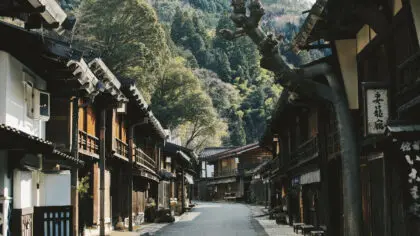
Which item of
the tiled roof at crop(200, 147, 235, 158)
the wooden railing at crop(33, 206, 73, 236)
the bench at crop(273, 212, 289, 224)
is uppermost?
the tiled roof at crop(200, 147, 235, 158)

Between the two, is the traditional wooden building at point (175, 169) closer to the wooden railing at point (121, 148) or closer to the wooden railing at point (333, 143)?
the wooden railing at point (121, 148)

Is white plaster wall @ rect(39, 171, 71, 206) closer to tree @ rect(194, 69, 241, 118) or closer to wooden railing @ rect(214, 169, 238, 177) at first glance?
wooden railing @ rect(214, 169, 238, 177)

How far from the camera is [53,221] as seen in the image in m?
17.8

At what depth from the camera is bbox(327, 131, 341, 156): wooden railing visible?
23.0 meters

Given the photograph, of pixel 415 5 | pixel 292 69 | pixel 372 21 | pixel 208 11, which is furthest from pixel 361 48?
pixel 208 11

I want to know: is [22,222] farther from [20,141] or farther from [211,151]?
[211,151]

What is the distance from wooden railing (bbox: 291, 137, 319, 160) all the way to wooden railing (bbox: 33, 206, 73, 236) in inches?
490

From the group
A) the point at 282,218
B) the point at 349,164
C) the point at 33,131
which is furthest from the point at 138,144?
the point at 349,164

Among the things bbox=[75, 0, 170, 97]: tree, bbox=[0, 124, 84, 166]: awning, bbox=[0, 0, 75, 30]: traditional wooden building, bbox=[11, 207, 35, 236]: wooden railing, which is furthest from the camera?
bbox=[75, 0, 170, 97]: tree

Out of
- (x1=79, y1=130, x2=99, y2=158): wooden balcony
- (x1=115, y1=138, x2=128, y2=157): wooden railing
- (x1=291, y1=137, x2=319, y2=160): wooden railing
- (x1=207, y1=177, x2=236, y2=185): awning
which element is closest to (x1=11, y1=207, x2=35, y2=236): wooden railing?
(x1=79, y1=130, x2=99, y2=158): wooden balcony

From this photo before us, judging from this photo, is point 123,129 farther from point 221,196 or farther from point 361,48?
point 221,196

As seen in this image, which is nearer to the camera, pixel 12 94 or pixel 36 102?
pixel 12 94

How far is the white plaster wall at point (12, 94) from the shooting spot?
16.0 metres

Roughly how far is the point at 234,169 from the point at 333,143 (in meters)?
69.1
